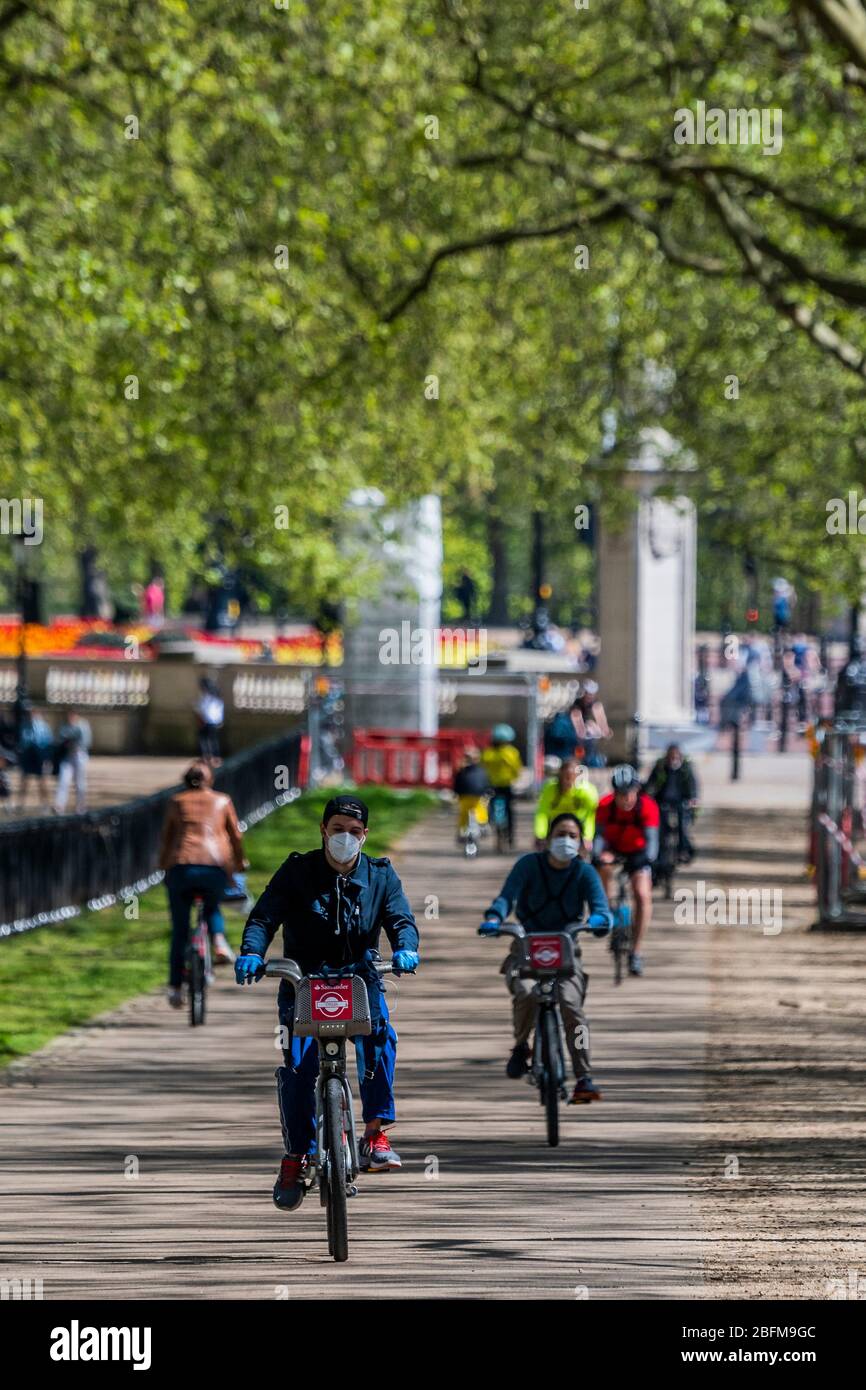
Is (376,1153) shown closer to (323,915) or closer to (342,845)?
(323,915)

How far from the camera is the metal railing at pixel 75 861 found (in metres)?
21.3

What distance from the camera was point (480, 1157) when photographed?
11617 millimetres

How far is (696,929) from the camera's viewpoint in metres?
22.0

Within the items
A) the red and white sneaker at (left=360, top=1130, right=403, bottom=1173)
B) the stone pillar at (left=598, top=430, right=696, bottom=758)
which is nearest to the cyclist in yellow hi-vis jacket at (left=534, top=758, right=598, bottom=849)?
the red and white sneaker at (left=360, top=1130, right=403, bottom=1173)

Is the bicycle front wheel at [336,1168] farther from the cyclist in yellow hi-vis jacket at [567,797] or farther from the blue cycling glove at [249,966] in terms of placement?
the cyclist in yellow hi-vis jacket at [567,797]

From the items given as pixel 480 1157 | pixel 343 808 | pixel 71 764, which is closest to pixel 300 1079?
pixel 343 808

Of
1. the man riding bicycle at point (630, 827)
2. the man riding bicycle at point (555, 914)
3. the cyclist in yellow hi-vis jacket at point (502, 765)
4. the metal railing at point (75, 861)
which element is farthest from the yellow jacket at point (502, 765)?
Answer: the man riding bicycle at point (555, 914)

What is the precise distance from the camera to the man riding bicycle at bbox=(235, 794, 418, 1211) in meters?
9.33

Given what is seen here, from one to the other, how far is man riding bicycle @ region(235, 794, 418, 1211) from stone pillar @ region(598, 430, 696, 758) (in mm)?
29881

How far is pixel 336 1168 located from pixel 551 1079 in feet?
9.75

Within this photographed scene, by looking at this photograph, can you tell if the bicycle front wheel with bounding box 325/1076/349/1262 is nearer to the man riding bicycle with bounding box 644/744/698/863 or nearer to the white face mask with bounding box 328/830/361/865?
the white face mask with bounding box 328/830/361/865
